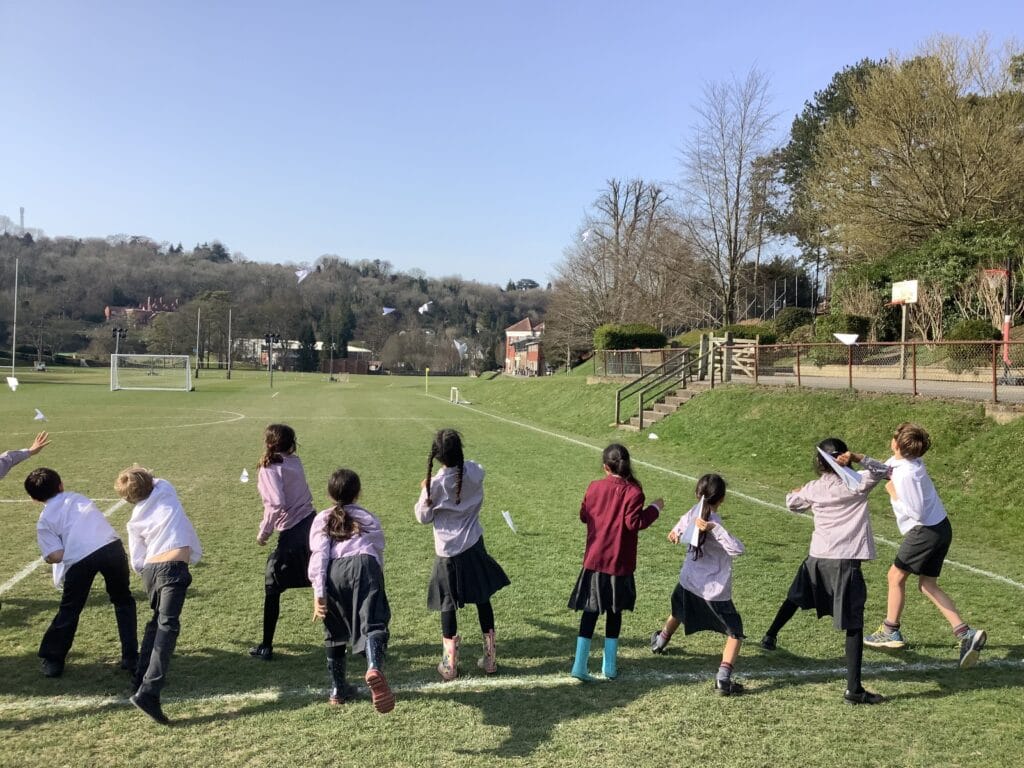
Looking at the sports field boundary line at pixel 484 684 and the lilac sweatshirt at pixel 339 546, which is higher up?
the lilac sweatshirt at pixel 339 546

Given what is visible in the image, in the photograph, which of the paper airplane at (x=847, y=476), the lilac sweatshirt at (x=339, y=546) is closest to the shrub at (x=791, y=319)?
the paper airplane at (x=847, y=476)

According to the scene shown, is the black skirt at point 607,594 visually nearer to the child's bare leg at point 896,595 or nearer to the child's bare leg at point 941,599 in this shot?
the child's bare leg at point 896,595

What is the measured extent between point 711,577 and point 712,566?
7cm

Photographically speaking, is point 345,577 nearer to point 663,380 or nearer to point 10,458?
point 10,458

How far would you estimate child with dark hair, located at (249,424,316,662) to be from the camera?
15.2 ft

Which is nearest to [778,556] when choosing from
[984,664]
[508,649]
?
[984,664]

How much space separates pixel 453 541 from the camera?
439cm

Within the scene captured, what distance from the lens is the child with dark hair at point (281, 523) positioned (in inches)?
183

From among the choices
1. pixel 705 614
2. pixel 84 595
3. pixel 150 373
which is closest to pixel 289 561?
pixel 84 595

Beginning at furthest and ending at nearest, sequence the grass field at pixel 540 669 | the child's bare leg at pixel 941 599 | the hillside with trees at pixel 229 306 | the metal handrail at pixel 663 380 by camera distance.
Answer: the hillside with trees at pixel 229 306, the metal handrail at pixel 663 380, the child's bare leg at pixel 941 599, the grass field at pixel 540 669

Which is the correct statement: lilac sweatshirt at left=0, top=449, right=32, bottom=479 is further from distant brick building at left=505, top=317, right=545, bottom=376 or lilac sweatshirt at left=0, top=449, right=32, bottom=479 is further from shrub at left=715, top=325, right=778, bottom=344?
distant brick building at left=505, top=317, right=545, bottom=376

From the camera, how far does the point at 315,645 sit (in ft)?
16.2

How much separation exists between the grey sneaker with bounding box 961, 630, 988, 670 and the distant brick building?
212 feet

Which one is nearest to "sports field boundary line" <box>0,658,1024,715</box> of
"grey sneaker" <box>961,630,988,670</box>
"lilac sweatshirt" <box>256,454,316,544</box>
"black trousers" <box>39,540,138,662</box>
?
"grey sneaker" <box>961,630,988,670</box>
